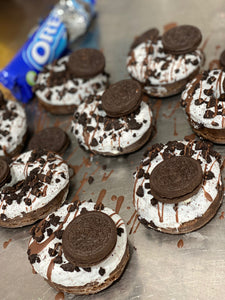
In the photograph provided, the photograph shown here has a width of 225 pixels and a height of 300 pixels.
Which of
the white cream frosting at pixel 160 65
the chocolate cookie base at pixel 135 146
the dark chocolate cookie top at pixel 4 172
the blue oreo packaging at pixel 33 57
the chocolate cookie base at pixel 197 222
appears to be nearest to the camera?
the chocolate cookie base at pixel 197 222

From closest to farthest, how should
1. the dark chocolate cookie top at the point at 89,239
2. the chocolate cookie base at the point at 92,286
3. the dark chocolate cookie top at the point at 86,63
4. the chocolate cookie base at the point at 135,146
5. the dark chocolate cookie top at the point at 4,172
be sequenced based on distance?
the dark chocolate cookie top at the point at 89,239, the chocolate cookie base at the point at 92,286, the dark chocolate cookie top at the point at 4,172, the chocolate cookie base at the point at 135,146, the dark chocolate cookie top at the point at 86,63

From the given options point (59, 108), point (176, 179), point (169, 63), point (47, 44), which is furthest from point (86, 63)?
point (176, 179)

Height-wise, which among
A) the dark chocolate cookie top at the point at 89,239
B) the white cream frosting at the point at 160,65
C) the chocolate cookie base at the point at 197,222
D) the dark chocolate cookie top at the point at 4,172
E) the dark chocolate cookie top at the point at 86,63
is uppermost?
the dark chocolate cookie top at the point at 4,172

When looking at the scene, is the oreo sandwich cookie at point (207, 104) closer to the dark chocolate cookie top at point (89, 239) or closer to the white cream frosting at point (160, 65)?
the white cream frosting at point (160, 65)

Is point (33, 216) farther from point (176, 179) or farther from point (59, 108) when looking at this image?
point (59, 108)

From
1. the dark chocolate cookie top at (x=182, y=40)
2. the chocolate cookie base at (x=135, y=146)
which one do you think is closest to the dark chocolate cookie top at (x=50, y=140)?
the chocolate cookie base at (x=135, y=146)

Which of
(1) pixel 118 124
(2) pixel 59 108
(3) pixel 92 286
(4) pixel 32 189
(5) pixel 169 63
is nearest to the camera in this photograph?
(3) pixel 92 286

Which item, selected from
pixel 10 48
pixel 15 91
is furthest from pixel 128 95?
pixel 10 48
